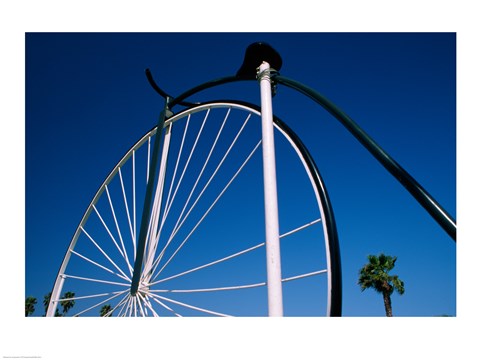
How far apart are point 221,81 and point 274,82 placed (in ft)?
3.67

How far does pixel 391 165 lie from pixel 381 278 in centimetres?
1990

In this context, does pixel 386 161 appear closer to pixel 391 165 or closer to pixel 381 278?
pixel 391 165

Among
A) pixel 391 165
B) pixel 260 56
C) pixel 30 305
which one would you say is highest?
pixel 260 56

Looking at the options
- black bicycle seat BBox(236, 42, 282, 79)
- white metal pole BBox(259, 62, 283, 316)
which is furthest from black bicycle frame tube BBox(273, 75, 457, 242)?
white metal pole BBox(259, 62, 283, 316)

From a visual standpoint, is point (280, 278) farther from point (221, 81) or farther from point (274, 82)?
point (221, 81)

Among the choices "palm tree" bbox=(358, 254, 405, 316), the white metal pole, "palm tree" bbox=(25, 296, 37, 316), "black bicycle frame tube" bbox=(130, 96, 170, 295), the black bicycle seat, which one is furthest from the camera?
"palm tree" bbox=(25, 296, 37, 316)

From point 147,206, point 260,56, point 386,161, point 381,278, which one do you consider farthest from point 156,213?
point 381,278

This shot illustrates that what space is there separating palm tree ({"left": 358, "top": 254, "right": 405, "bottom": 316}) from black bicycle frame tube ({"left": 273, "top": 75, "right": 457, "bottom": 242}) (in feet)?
64.2

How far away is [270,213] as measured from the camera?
2.21m

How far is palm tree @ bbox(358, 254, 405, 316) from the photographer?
19.0 metres

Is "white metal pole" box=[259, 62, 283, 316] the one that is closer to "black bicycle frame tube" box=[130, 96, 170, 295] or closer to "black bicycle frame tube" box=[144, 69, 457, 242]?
"black bicycle frame tube" box=[144, 69, 457, 242]
